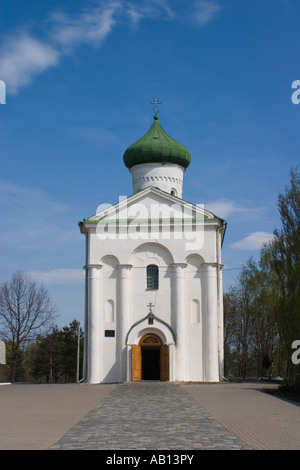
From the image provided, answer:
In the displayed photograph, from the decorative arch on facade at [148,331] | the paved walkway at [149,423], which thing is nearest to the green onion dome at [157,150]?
the decorative arch on facade at [148,331]

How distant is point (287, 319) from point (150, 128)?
53.2 ft

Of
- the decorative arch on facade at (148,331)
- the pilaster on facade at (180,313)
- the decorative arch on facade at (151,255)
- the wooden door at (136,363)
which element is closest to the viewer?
the wooden door at (136,363)

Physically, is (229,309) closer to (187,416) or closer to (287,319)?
(287,319)

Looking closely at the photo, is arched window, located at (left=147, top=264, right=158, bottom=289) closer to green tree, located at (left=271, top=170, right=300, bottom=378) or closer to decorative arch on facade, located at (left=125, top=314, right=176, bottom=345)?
decorative arch on facade, located at (left=125, top=314, right=176, bottom=345)

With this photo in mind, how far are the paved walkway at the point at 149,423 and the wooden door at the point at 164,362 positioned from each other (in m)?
8.55

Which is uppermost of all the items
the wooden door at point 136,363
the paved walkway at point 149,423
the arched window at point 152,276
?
the arched window at point 152,276

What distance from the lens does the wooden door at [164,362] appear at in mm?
26859

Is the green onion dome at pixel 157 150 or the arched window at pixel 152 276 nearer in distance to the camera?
the arched window at pixel 152 276

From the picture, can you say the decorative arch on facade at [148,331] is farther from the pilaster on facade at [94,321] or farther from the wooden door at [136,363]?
the pilaster on facade at [94,321]

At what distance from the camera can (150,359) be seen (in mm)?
28688

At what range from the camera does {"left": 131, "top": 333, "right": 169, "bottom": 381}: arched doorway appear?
26.8m

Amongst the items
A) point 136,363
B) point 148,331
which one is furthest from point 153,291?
point 136,363

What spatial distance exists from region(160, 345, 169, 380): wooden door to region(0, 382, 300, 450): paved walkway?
28.1 feet

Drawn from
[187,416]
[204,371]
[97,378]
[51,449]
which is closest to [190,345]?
[204,371]
